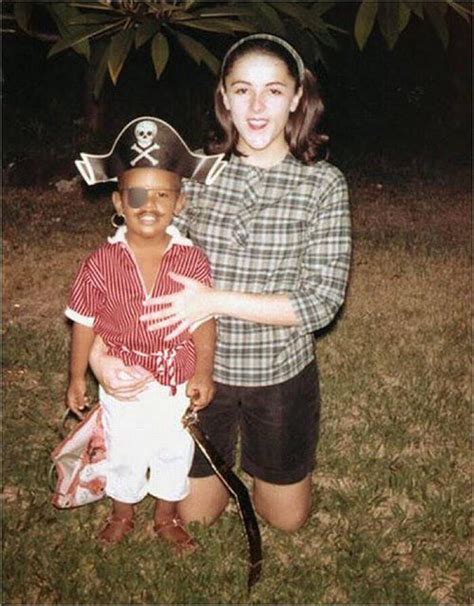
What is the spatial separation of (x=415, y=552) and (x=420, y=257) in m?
4.24

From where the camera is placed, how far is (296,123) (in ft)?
9.07

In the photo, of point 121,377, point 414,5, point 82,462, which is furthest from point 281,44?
point 82,462

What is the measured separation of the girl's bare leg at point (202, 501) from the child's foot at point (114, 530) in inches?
9.5

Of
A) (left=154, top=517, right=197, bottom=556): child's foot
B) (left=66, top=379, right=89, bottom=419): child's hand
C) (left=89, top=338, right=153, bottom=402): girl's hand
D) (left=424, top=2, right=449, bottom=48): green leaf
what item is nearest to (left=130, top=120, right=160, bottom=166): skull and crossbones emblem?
(left=89, top=338, right=153, bottom=402): girl's hand

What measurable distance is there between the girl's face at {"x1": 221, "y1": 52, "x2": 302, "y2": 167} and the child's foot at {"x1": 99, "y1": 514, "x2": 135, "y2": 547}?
1675mm

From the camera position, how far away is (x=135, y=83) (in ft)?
38.5

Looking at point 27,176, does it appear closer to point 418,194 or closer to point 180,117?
point 180,117

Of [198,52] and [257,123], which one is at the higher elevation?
[198,52]

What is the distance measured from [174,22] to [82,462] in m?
1.72

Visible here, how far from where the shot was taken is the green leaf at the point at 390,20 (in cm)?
267

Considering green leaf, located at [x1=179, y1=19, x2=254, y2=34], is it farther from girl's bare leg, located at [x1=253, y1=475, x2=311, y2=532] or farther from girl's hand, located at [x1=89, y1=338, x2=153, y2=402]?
girl's bare leg, located at [x1=253, y1=475, x2=311, y2=532]

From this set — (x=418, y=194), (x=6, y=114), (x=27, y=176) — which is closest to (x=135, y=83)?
(x=6, y=114)

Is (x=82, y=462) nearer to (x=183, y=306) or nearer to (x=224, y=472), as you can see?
(x=224, y=472)

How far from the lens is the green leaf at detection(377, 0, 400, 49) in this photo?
2670 mm
